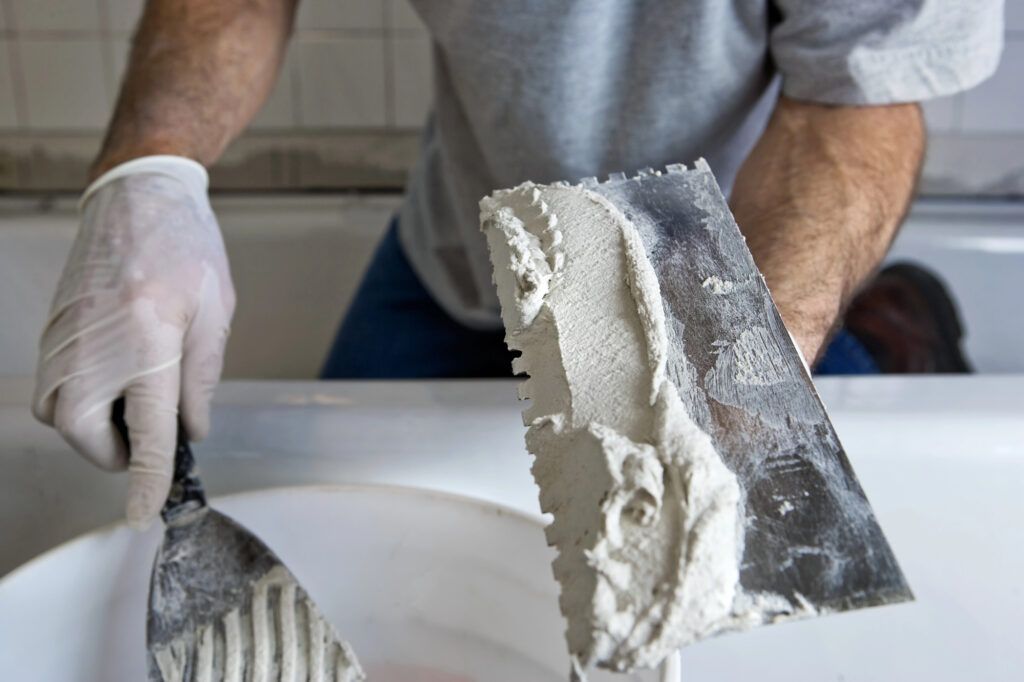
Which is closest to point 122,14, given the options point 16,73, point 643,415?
point 16,73

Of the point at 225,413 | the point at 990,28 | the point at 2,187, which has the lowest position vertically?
the point at 2,187

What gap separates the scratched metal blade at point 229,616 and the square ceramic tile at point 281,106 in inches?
30.7

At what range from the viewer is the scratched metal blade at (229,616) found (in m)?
0.48

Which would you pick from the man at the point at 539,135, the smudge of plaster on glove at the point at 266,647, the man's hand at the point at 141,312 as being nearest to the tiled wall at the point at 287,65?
the man at the point at 539,135

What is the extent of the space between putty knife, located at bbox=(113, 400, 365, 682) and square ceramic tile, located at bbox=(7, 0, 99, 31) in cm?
83

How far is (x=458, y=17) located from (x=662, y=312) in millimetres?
428

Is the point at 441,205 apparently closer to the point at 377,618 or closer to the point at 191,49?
the point at 191,49

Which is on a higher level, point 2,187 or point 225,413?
point 225,413

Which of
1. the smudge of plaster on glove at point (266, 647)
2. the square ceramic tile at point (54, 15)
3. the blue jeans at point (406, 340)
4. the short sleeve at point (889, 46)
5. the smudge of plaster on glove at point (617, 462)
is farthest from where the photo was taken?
the square ceramic tile at point (54, 15)

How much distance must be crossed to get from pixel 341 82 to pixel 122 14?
A: 29cm

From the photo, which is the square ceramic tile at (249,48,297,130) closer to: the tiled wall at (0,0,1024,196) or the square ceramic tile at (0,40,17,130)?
the tiled wall at (0,0,1024,196)

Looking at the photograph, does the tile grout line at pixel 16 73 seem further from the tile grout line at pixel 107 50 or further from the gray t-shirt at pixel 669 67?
the gray t-shirt at pixel 669 67

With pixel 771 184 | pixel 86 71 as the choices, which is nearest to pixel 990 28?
pixel 771 184

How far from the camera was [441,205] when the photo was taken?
89 centimetres
